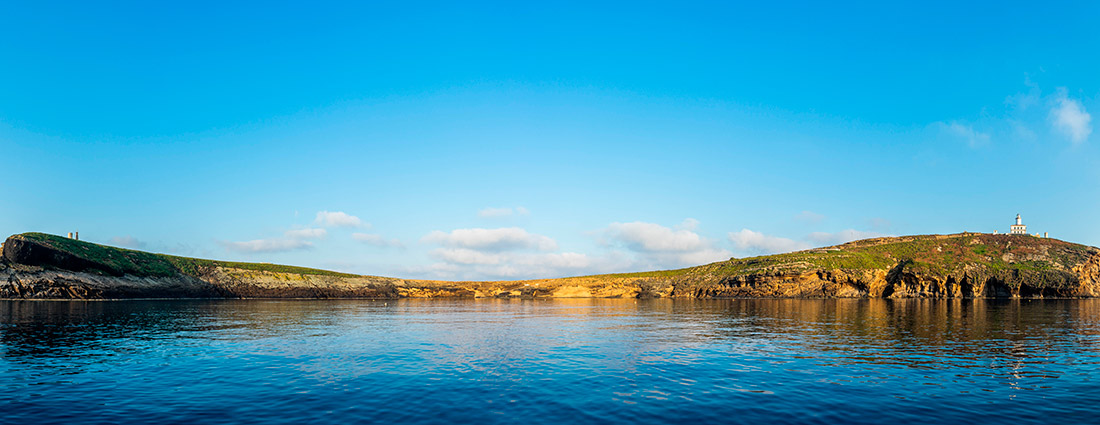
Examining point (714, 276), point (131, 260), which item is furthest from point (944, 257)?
point (131, 260)

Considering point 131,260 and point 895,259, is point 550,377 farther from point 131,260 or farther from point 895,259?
point 895,259

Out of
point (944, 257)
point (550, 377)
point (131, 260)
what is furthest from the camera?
point (944, 257)

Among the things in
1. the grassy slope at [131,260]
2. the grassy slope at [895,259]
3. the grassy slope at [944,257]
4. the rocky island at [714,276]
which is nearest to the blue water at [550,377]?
the rocky island at [714,276]

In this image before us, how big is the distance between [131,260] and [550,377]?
6049 inches

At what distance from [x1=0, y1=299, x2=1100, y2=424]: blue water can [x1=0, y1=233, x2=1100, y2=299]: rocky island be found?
A: 9835 cm

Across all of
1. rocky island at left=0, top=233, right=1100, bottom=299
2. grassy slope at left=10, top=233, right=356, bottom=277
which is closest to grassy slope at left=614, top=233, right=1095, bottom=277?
rocky island at left=0, top=233, right=1100, bottom=299

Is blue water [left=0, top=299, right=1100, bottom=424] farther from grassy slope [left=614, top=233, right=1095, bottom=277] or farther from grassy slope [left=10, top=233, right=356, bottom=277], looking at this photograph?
grassy slope [left=614, top=233, right=1095, bottom=277]

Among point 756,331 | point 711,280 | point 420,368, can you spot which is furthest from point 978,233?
point 420,368

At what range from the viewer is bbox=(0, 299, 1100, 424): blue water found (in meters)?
18.9

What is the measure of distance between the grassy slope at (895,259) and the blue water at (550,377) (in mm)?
116361

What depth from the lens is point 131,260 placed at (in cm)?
13812

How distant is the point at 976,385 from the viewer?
23312mm

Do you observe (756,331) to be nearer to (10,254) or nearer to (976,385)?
(976,385)

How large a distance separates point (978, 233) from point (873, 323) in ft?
604
